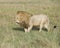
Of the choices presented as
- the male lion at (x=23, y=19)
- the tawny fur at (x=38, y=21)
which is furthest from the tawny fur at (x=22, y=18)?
the tawny fur at (x=38, y=21)

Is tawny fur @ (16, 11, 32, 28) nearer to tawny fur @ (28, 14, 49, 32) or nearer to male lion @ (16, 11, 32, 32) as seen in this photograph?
male lion @ (16, 11, 32, 32)

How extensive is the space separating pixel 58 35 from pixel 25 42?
1.39 m

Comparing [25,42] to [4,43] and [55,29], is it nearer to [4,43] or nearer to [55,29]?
[4,43]

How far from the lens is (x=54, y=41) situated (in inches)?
352

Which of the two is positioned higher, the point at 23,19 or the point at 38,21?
the point at 23,19

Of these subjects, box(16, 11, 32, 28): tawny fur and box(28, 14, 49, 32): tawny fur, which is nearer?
box(16, 11, 32, 28): tawny fur

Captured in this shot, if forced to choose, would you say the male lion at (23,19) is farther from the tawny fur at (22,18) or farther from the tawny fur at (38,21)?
the tawny fur at (38,21)

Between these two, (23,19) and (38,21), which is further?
(38,21)

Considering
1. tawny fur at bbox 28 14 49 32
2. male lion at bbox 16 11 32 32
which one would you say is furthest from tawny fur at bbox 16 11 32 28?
tawny fur at bbox 28 14 49 32

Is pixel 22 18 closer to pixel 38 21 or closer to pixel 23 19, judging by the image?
pixel 23 19

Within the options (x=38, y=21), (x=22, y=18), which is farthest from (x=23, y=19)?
(x=38, y=21)

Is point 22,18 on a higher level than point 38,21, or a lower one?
higher

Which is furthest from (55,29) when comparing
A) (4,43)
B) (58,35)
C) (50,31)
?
(4,43)

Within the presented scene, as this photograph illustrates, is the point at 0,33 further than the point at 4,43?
Yes
